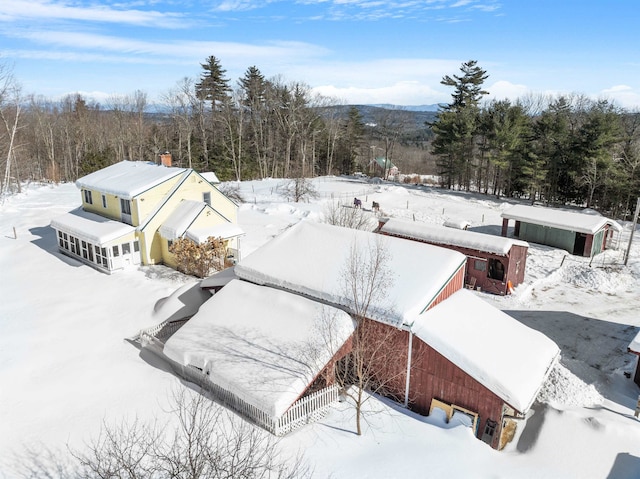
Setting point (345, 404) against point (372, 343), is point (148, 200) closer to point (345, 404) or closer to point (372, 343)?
point (372, 343)

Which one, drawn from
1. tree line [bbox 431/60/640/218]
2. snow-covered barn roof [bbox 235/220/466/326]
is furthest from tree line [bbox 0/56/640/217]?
snow-covered barn roof [bbox 235/220/466/326]

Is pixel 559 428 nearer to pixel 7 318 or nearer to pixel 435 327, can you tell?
pixel 435 327

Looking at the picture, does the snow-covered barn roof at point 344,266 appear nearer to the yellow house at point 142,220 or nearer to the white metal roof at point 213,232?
the white metal roof at point 213,232

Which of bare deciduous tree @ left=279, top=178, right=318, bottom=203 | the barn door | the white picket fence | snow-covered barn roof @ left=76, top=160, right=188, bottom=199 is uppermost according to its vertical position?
snow-covered barn roof @ left=76, top=160, right=188, bottom=199

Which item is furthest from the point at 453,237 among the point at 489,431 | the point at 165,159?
the point at 165,159

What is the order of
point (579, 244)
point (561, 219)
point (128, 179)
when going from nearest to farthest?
point (128, 179), point (579, 244), point (561, 219)

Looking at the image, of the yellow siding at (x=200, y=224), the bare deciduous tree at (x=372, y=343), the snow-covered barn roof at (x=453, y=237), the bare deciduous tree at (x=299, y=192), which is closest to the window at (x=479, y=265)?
the snow-covered barn roof at (x=453, y=237)

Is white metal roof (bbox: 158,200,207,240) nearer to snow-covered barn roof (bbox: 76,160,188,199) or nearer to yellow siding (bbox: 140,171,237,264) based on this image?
yellow siding (bbox: 140,171,237,264)
